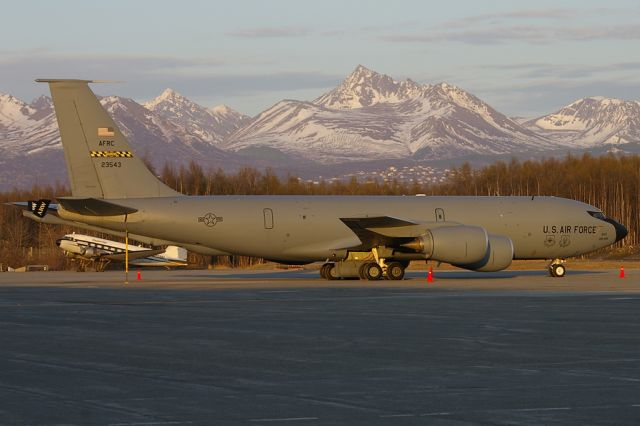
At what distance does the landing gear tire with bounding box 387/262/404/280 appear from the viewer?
43531 mm

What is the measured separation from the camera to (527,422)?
11008mm

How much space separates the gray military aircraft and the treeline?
192 feet

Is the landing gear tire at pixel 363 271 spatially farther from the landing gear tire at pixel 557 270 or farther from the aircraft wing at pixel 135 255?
the aircraft wing at pixel 135 255

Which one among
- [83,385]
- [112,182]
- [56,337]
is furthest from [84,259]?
[83,385]

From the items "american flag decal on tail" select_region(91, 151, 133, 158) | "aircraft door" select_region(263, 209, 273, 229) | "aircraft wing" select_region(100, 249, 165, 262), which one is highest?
"american flag decal on tail" select_region(91, 151, 133, 158)

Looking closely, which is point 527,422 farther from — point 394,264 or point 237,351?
point 394,264

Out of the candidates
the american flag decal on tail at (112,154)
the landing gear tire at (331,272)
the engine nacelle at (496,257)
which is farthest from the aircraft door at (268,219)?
the engine nacelle at (496,257)

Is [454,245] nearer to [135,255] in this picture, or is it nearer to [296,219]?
[296,219]

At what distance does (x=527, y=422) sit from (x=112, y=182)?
32.4 meters

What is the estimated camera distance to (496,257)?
43.4 meters

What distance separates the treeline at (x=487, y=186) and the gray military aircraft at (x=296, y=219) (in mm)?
58412

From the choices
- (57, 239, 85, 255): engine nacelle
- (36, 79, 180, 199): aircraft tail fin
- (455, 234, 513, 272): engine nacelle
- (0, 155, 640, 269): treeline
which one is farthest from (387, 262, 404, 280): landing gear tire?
(0, 155, 640, 269): treeline

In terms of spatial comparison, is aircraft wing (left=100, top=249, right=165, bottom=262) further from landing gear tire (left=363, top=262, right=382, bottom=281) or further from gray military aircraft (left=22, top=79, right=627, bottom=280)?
landing gear tire (left=363, top=262, right=382, bottom=281)

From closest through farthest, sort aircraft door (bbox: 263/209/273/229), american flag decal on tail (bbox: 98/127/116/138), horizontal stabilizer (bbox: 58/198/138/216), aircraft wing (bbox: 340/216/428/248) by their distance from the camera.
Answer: horizontal stabilizer (bbox: 58/198/138/216), american flag decal on tail (bbox: 98/127/116/138), aircraft wing (bbox: 340/216/428/248), aircraft door (bbox: 263/209/273/229)
